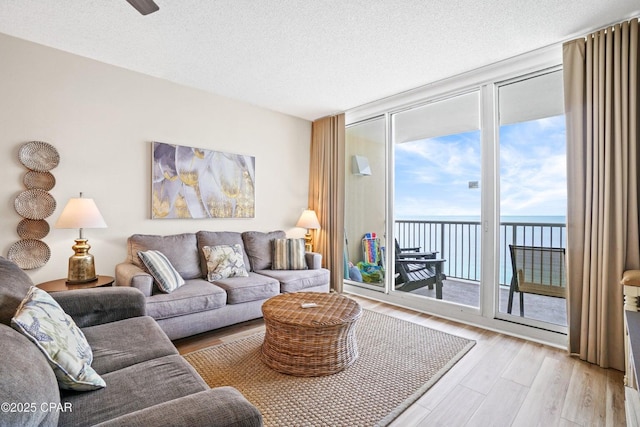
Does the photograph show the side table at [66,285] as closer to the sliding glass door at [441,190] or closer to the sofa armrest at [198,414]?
the sofa armrest at [198,414]

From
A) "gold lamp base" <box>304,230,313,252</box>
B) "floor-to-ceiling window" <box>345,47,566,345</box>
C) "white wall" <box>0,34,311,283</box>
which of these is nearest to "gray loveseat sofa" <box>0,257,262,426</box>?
"white wall" <box>0,34,311,283</box>

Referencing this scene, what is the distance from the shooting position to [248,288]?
291 cm

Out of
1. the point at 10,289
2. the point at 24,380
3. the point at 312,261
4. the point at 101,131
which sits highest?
the point at 101,131

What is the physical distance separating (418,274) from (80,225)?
3.41 meters

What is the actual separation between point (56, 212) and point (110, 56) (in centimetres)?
147

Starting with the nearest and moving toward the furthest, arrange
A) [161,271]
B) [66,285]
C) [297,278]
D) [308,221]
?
[66,285], [161,271], [297,278], [308,221]

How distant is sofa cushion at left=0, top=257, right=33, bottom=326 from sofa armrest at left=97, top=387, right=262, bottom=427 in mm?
826

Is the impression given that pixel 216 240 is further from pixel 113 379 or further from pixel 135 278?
pixel 113 379

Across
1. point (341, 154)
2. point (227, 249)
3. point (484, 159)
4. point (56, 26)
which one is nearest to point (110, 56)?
point (56, 26)

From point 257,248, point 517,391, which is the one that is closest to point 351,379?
point 517,391

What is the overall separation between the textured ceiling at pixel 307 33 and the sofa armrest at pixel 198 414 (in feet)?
7.47

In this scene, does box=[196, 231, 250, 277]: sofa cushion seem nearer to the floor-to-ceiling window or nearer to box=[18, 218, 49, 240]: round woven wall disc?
box=[18, 218, 49, 240]: round woven wall disc

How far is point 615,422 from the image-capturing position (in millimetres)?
1635

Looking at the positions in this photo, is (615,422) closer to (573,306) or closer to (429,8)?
(573,306)
